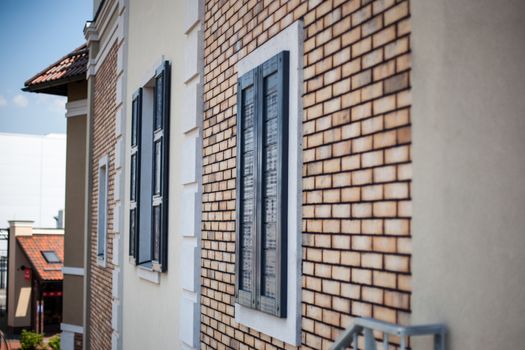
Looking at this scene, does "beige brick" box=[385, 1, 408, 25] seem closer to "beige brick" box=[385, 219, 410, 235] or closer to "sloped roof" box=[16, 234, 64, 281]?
"beige brick" box=[385, 219, 410, 235]

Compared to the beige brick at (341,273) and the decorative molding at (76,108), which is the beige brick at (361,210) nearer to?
the beige brick at (341,273)

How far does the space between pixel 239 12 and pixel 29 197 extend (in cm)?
5584

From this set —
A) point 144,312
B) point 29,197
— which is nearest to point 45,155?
point 29,197

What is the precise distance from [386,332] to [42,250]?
1218 inches

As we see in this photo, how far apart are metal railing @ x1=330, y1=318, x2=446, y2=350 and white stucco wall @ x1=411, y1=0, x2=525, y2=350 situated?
0.05 m

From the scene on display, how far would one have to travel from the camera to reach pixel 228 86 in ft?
16.5

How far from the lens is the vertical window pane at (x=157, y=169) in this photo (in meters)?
6.95

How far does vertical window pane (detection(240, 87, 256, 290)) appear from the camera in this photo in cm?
445

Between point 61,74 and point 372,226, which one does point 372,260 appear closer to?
point 372,226

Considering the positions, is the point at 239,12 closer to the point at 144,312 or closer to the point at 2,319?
the point at 144,312

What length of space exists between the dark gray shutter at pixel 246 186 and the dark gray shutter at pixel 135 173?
3.41 m

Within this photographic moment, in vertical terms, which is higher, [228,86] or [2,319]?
[228,86]

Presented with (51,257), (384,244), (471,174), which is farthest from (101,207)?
(51,257)

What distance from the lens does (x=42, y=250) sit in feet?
104
